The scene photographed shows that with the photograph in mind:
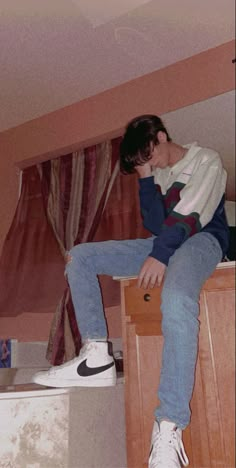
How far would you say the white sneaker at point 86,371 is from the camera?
1215 mm

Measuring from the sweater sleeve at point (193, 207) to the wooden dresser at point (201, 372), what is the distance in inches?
6.2

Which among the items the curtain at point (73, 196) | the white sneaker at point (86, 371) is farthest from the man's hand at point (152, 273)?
the curtain at point (73, 196)

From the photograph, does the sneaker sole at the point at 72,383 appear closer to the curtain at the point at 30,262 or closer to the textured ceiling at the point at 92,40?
the curtain at the point at 30,262

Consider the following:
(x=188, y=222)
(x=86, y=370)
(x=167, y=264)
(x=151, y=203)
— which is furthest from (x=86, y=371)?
(x=151, y=203)

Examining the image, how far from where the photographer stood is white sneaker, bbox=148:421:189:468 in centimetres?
94

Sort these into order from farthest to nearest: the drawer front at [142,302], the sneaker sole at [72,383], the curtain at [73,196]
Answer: the curtain at [73,196] < the drawer front at [142,302] < the sneaker sole at [72,383]

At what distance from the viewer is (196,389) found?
1193 millimetres

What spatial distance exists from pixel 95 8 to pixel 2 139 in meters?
1.14

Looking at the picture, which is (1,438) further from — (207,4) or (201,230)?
(207,4)

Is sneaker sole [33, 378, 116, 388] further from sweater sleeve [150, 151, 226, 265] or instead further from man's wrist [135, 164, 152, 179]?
man's wrist [135, 164, 152, 179]

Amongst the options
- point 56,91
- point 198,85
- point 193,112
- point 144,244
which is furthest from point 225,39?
point 144,244

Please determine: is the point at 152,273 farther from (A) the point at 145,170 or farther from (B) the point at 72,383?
(A) the point at 145,170

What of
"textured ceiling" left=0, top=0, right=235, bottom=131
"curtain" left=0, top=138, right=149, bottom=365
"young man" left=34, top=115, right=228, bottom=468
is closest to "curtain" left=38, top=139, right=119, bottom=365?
"curtain" left=0, top=138, right=149, bottom=365

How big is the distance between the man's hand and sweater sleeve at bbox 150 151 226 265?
17 mm
